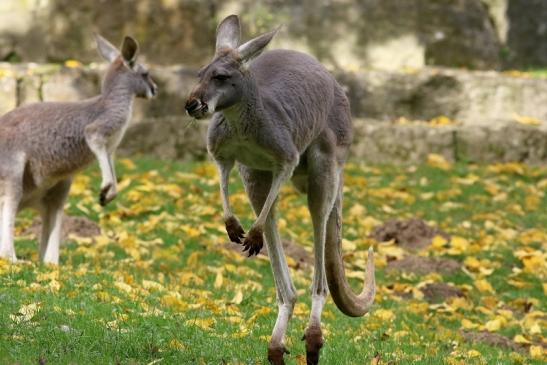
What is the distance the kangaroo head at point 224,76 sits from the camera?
16.4 ft

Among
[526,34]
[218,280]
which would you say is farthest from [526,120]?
[218,280]

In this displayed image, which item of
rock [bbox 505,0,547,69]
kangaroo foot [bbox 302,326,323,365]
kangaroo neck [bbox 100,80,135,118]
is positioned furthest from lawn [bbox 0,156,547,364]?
rock [bbox 505,0,547,69]

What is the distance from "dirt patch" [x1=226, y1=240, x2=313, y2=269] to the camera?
1009cm

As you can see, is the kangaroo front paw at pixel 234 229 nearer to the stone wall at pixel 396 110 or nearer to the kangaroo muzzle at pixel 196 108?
the kangaroo muzzle at pixel 196 108

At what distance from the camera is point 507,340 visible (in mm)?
8227

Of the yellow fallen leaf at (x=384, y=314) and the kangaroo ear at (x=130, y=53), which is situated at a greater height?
the kangaroo ear at (x=130, y=53)

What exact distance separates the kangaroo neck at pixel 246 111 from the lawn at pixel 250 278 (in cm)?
126

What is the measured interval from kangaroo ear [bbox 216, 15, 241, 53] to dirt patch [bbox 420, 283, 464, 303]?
15.0 feet

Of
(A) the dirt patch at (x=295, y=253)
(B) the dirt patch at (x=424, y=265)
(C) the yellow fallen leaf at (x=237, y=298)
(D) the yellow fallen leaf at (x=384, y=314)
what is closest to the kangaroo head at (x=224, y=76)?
(C) the yellow fallen leaf at (x=237, y=298)

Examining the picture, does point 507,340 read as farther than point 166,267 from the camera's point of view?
No

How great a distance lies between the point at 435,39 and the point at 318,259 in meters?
11.8

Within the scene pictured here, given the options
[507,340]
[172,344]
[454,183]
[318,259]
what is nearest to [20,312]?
[172,344]

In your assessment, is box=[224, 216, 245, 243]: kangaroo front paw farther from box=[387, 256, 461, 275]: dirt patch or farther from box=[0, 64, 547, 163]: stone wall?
box=[0, 64, 547, 163]: stone wall

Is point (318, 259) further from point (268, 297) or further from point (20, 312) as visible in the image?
point (268, 297)
